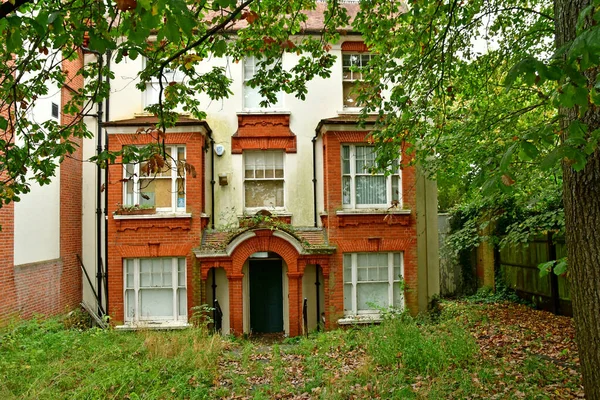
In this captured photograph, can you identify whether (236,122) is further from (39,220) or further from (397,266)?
(397,266)


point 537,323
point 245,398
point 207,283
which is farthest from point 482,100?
point 207,283

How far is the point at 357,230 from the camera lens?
10977 mm

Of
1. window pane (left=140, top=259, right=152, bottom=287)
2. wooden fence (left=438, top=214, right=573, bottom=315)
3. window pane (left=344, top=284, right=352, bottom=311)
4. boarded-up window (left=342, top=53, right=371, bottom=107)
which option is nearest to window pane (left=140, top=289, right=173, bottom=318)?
window pane (left=140, top=259, right=152, bottom=287)

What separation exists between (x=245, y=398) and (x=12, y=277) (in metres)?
6.64

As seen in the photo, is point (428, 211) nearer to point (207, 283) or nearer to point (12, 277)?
point (207, 283)

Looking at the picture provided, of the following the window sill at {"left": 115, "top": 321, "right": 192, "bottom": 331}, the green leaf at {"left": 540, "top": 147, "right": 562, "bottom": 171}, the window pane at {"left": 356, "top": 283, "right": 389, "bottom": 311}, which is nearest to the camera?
the green leaf at {"left": 540, "top": 147, "right": 562, "bottom": 171}

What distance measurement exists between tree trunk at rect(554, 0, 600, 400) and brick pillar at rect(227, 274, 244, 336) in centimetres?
826

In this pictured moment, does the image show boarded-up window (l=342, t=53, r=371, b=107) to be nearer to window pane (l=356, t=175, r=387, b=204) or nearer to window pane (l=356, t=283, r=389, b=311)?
window pane (l=356, t=175, r=387, b=204)

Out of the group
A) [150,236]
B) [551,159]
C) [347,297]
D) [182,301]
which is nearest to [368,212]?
[347,297]

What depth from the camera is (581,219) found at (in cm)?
341

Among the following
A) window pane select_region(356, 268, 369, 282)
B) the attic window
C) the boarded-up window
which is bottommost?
window pane select_region(356, 268, 369, 282)

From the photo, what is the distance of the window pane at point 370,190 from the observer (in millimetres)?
11141

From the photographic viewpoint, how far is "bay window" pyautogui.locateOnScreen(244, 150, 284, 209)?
467 inches

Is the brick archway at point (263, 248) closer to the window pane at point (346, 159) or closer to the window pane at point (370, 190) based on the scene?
the window pane at point (370, 190)
